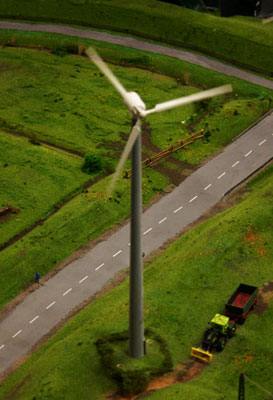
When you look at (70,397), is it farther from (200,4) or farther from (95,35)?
(200,4)

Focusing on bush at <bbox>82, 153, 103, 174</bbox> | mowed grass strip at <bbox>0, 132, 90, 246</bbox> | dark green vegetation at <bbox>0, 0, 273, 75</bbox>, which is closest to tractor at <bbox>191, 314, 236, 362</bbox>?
mowed grass strip at <bbox>0, 132, 90, 246</bbox>

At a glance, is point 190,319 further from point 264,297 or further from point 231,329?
point 264,297

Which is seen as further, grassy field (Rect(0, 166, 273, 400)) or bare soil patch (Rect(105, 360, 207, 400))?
grassy field (Rect(0, 166, 273, 400))

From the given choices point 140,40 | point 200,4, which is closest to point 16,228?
point 140,40

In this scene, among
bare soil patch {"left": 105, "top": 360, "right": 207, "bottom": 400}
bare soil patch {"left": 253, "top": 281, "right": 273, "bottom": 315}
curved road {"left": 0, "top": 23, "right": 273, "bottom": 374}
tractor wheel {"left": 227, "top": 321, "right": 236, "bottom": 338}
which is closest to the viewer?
bare soil patch {"left": 105, "top": 360, "right": 207, "bottom": 400}

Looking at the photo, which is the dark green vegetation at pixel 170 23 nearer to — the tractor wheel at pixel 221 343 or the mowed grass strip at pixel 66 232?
the mowed grass strip at pixel 66 232

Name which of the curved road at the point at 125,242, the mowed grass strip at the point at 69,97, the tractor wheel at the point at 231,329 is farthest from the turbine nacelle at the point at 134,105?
the mowed grass strip at the point at 69,97

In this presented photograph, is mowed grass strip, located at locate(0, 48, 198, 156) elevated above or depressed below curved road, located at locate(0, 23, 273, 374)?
above

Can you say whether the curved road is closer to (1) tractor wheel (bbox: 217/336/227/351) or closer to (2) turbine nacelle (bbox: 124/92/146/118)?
(1) tractor wheel (bbox: 217/336/227/351)
